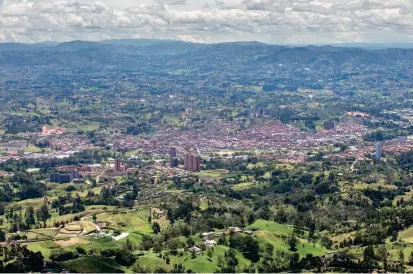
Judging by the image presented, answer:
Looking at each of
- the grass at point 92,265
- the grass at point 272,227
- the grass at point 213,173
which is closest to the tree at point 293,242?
the grass at point 272,227

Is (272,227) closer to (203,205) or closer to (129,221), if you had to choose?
(203,205)

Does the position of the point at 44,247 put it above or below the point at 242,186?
above

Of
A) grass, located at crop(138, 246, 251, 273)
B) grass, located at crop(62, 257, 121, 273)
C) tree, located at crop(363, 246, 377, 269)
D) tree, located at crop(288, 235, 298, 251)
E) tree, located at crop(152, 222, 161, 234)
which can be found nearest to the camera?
grass, located at crop(62, 257, 121, 273)

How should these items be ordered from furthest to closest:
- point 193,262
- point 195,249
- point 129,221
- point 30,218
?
point 30,218, point 129,221, point 195,249, point 193,262

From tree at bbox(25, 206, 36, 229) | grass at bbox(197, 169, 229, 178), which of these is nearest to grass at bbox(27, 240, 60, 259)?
tree at bbox(25, 206, 36, 229)

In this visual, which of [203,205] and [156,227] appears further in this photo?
[203,205]

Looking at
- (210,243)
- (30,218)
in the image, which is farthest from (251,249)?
(30,218)

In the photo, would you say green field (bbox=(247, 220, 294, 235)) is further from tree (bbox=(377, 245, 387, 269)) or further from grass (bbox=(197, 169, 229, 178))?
grass (bbox=(197, 169, 229, 178))

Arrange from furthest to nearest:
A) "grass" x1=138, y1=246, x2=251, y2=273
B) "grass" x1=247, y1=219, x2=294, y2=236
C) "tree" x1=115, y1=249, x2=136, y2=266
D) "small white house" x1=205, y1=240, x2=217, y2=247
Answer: "grass" x1=247, y1=219, x2=294, y2=236 < "small white house" x1=205, y1=240, x2=217, y2=247 < "tree" x1=115, y1=249, x2=136, y2=266 < "grass" x1=138, y1=246, x2=251, y2=273

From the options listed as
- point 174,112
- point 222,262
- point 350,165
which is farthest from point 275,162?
point 174,112
